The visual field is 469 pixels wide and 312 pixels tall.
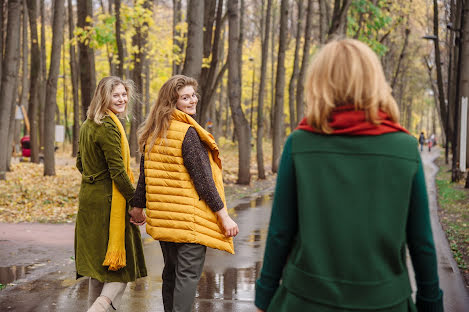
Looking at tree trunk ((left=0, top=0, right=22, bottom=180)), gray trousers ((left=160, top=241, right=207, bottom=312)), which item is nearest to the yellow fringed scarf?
gray trousers ((left=160, top=241, right=207, bottom=312))

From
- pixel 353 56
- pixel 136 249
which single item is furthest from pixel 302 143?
pixel 136 249

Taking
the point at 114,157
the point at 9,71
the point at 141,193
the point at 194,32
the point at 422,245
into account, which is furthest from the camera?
the point at 9,71

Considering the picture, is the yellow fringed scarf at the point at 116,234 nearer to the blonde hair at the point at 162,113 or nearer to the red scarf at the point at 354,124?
the blonde hair at the point at 162,113

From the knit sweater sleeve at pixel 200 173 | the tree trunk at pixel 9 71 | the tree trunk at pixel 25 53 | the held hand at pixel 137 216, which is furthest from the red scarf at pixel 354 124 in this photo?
the tree trunk at pixel 25 53

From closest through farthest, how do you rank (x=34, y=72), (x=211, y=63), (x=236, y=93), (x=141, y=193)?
1. (x=141, y=193)
2. (x=211, y=63)
3. (x=236, y=93)
4. (x=34, y=72)

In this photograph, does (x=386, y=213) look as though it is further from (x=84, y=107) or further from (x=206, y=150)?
(x=84, y=107)

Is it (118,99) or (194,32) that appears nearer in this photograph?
(118,99)

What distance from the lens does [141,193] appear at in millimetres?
4461

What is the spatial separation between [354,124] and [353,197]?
0.88ft

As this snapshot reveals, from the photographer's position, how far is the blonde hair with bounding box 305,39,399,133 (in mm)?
2230

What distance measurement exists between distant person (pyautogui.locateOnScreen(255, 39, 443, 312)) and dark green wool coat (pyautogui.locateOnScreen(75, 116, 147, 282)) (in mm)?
2525

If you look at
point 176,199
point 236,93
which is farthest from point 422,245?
point 236,93

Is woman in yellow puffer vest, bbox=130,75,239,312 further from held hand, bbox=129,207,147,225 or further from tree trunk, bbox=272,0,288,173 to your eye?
tree trunk, bbox=272,0,288,173

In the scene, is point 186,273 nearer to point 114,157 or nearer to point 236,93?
point 114,157
